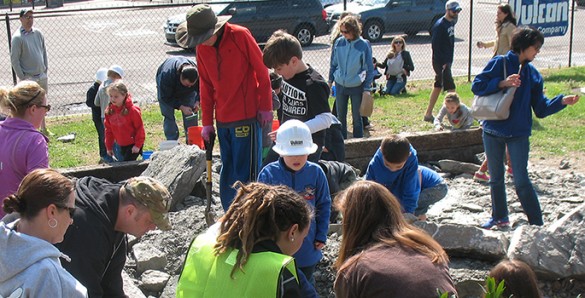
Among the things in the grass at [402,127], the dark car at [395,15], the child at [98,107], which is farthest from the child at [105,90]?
the dark car at [395,15]

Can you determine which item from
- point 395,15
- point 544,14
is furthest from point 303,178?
point 395,15

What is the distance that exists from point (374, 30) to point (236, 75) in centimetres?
1440

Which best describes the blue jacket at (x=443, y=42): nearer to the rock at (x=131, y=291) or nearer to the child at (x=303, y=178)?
the child at (x=303, y=178)

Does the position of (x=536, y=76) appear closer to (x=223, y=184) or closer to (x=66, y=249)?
(x=223, y=184)

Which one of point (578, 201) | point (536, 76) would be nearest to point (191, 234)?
point (536, 76)

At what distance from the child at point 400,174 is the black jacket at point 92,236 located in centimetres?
248

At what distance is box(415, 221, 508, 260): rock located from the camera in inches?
222

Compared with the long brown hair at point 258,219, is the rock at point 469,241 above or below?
below

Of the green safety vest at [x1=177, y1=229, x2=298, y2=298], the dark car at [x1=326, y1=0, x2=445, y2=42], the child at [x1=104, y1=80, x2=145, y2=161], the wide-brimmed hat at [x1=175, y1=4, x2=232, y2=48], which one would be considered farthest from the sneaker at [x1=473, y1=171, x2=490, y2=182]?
the dark car at [x1=326, y1=0, x2=445, y2=42]

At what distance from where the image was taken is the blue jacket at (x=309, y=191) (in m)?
4.87

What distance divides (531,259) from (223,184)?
258 centimetres

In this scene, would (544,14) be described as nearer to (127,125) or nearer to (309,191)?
(127,125)

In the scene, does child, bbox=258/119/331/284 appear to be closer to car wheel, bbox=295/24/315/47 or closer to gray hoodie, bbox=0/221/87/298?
gray hoodie, bbox=0/221/87/298

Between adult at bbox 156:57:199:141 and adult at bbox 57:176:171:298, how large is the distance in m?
4.83
